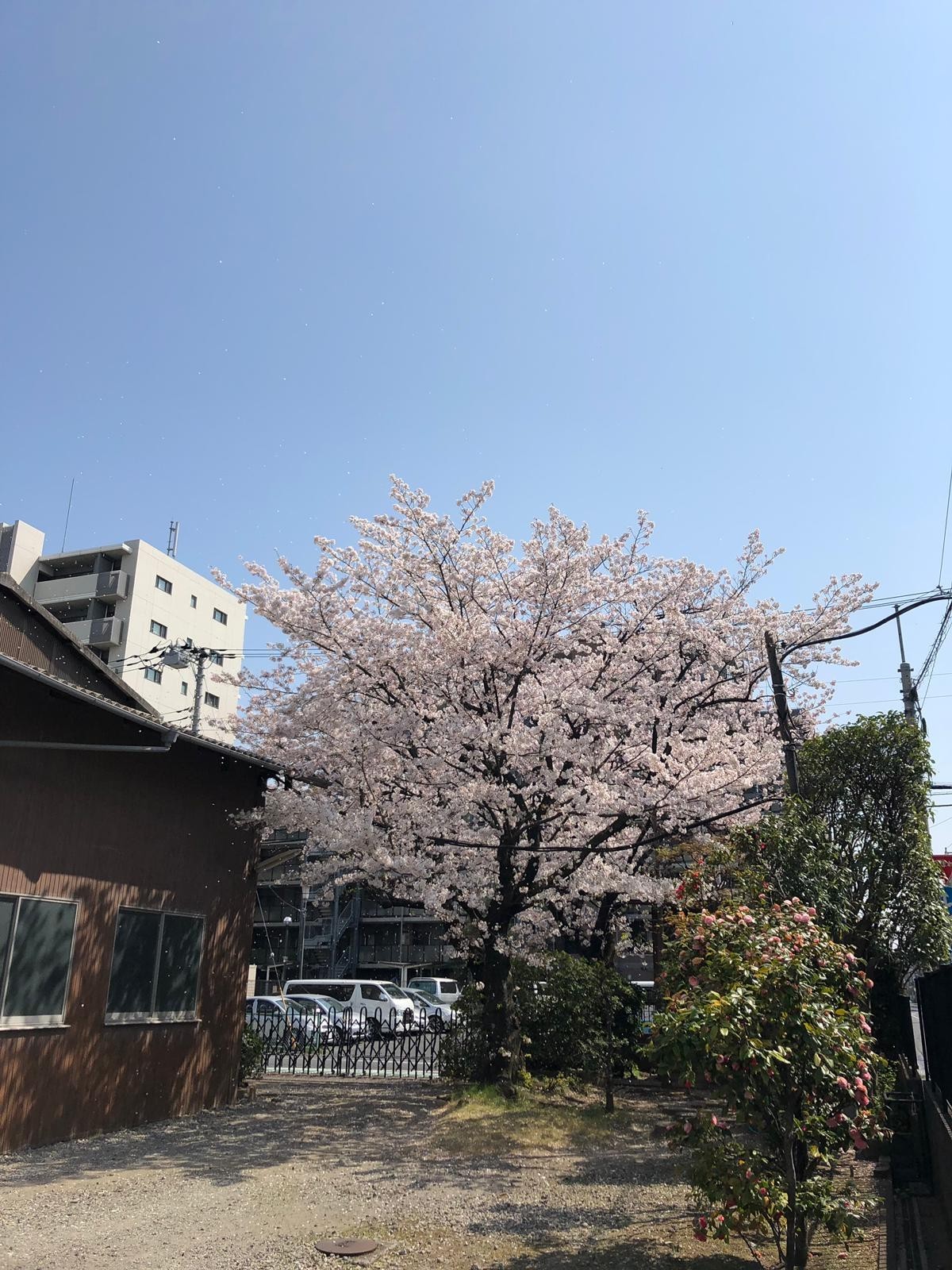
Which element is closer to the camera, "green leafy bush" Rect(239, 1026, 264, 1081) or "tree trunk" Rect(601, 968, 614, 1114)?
"tree trunk" Rect(601, 968, 614, 1114)

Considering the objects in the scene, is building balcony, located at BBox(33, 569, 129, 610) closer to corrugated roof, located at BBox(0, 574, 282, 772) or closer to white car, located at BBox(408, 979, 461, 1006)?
white car, located at BBox(408, 979, 461, 1006)

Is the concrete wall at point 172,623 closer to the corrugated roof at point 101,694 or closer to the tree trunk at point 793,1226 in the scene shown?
the corrugated roof at point 101,694

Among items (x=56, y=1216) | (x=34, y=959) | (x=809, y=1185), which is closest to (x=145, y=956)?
(x=34, y=959)

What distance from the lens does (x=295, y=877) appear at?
640 inches

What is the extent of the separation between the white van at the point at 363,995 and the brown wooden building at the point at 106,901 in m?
16.7

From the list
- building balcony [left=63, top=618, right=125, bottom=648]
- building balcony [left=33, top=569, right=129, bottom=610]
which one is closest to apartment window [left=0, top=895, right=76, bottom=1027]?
building balcony [left=63, top=618, right=125, bottom=648]

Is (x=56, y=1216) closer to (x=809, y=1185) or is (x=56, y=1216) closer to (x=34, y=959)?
(x=34, y=959)

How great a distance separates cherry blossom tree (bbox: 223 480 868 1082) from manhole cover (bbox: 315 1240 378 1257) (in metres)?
6.15

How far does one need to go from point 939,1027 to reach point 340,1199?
237 inches

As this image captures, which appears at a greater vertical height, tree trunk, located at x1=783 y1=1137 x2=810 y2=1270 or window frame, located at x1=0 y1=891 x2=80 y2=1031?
window frame, located at x1=0 y1=891 x2=80 y2=1031

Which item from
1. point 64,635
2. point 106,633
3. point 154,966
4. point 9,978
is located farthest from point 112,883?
point 106,633

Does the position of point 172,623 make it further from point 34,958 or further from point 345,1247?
point 345,1247

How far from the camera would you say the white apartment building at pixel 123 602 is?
5294 cm

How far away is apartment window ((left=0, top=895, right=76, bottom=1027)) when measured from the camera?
9859 mm
